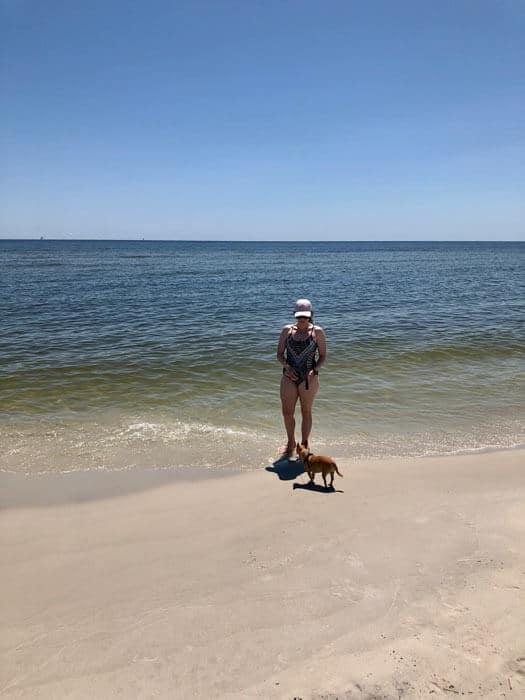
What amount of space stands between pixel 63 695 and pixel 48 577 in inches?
45.8

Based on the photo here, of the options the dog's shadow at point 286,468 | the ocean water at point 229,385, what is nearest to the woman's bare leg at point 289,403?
the dog's shadow at point 286,468

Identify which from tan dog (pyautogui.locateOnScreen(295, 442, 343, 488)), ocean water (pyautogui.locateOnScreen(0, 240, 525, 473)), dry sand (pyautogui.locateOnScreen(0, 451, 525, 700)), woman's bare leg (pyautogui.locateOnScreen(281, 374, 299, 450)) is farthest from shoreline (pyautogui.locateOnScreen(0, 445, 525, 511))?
tan dog (pyautogui.locateOnScreen(295, 442, 343, 488))

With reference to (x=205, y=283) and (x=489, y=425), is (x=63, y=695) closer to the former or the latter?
(x=489, y=425)

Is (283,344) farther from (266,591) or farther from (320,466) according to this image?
(266,591)

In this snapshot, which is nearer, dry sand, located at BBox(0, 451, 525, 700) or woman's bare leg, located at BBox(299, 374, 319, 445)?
dry sand, located at BBox(0, 451, 525, 700)

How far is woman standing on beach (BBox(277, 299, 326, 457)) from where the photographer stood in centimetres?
581

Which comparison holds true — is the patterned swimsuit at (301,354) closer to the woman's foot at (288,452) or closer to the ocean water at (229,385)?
the woman's foot at (288,452)

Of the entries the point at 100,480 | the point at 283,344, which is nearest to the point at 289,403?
the point at 283,344

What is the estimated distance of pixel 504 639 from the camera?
9.26 ft

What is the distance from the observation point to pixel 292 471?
5.60 metres

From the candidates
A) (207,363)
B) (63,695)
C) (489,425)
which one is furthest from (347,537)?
(207,363)

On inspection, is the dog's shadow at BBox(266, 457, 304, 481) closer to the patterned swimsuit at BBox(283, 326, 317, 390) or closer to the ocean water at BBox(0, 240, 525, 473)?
the ocean water at BBox(0, 240, 525, 473)

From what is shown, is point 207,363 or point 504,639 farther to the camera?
point 207,363

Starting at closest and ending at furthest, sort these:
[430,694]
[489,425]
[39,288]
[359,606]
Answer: [430,694]
[359,606]
[489,425]
[39,288]
